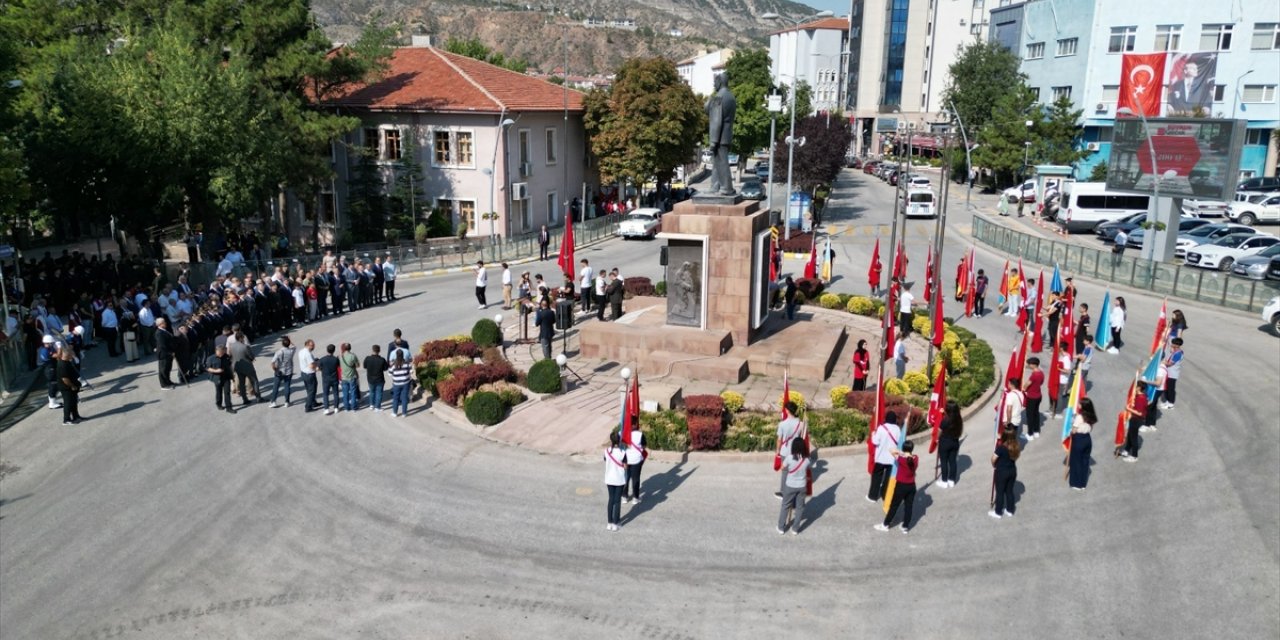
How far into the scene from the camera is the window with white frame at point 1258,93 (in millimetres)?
52594

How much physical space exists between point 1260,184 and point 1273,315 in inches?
1260

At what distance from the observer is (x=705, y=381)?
63.4ft

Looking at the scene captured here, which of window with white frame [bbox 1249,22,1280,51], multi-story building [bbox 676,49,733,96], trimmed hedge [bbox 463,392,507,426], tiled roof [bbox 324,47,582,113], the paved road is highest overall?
multi-story building [bbox 676,49,733,96]

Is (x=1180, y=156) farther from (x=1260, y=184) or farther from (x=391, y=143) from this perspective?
(x=391, y=143)

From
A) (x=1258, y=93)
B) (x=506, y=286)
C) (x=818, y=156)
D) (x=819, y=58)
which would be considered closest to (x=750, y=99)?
(x=818, y=156)

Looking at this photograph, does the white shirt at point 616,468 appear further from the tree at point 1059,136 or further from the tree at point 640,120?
the tree at point 1059,136

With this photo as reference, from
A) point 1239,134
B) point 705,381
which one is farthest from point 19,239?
point 1239,134

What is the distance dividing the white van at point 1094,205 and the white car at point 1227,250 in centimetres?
817

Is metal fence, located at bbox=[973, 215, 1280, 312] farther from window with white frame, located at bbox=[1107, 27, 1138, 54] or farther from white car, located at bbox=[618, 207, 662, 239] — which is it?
window with white frame, located at bbox=[1107, 27, 1138, 54]

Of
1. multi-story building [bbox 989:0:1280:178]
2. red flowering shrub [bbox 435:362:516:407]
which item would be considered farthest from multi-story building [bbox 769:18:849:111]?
red flowering shrub [bbox 435:362:516:407]

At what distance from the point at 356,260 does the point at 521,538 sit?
1748 centimetres

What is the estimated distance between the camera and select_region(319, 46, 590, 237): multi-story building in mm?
41188

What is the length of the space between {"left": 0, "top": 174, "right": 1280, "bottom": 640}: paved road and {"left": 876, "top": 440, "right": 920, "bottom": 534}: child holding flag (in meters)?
0.29

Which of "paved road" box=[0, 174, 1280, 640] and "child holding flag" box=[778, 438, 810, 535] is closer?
"paved road" box=[0, 174, 1280, 640]
